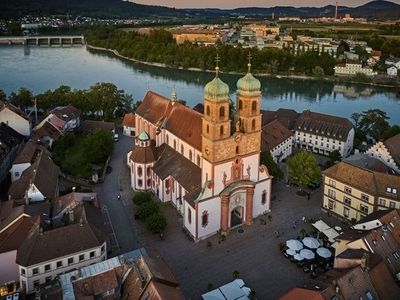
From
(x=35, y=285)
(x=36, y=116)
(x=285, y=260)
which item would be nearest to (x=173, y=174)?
(x=285, y=260)

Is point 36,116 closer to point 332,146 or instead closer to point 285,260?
point 332,146

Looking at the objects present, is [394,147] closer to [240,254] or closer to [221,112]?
[221,112]

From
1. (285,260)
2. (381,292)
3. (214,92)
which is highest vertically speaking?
(214,92)

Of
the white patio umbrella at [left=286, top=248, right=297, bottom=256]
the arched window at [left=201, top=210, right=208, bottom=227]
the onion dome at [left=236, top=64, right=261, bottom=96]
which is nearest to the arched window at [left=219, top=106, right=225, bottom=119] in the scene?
the onion dome at [left=236, top=64, right=261, bottom=96]

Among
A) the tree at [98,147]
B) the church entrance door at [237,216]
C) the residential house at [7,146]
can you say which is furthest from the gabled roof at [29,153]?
the church entrance door at [237,216]

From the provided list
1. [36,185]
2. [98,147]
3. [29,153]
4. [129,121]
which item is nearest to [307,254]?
[36,185]

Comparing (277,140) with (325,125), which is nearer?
(277,140)
